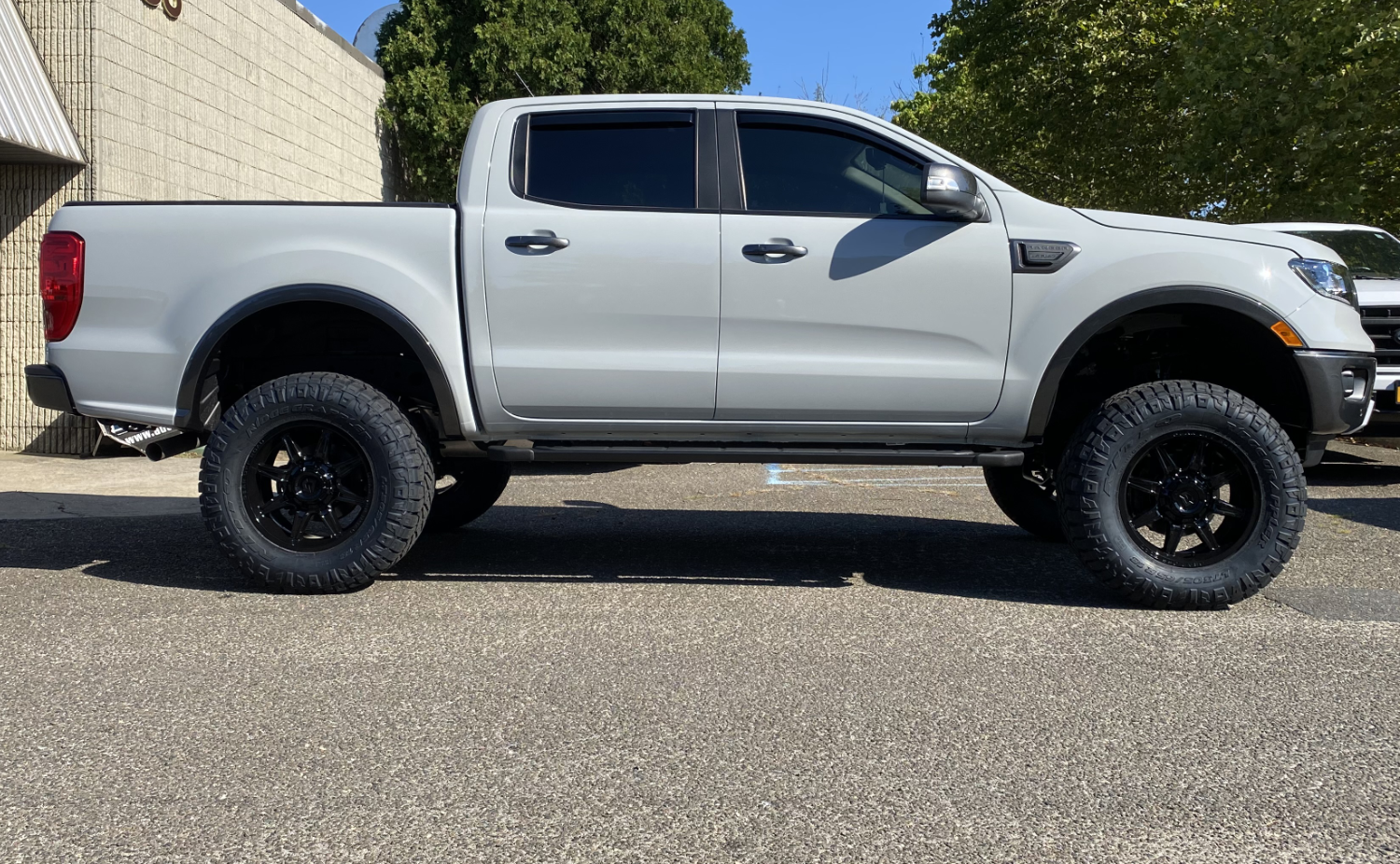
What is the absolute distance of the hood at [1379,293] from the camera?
8891 millimetres

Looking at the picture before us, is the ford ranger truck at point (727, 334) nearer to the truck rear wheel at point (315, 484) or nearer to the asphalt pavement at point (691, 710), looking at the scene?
the truck rear wheel at point (315, 484)

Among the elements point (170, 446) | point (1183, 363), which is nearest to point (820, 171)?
point (1183, 363)

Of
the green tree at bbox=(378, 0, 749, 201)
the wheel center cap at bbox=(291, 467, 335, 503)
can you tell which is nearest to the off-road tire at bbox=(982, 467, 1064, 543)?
the wheel center cap at bbox=(291, 467, 335, 503)

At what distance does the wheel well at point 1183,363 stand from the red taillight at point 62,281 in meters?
4.09

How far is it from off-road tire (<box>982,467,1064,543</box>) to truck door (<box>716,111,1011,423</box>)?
1.67 metres

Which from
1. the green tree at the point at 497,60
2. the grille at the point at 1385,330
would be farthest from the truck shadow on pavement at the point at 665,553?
the green tree at the point at 497,60

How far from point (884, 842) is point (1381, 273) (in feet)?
29.2

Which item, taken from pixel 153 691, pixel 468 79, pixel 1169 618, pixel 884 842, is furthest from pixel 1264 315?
pixel 468 79

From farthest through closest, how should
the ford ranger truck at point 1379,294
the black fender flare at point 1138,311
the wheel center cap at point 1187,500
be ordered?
the ford ranger truck at point 1379,294
the wheel center cap at point 1187,500
the black fender flare at point 1138,311

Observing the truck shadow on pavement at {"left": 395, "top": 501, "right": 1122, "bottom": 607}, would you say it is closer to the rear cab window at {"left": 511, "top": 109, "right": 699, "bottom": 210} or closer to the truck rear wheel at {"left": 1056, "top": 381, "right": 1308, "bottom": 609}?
the truck rear wheel at {"left": 1056, "top": 381, "right": 1308, "bottom": 609}

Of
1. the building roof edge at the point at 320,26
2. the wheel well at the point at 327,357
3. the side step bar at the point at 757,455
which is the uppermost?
the building roof edge at the point at 320,26

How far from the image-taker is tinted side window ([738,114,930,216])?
488cm

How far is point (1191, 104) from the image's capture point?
55.9 feet

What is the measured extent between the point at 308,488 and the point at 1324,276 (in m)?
4.24
